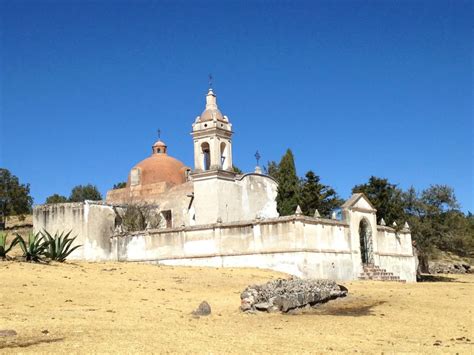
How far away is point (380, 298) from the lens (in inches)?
862

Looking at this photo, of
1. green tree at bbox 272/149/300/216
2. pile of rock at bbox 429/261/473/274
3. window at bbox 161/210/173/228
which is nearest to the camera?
green tree at bbox 272/149/300/216

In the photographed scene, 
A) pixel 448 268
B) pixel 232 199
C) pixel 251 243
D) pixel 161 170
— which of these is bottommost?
pixel 448 268

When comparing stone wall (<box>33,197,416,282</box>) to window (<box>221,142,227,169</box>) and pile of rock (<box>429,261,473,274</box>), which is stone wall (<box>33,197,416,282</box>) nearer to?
window (<box>221,142,227,169</box>)

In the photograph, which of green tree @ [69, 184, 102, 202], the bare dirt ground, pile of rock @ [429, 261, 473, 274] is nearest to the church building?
the bare dirt ground

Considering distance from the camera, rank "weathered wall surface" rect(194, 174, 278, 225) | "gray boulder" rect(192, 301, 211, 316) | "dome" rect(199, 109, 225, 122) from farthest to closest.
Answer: "dome" rect(199, 109, 225, 122) < "weathered wall surface" rect(194, 174, 278, 225) < "gray boulder" rect(192, 301, 211, 316)

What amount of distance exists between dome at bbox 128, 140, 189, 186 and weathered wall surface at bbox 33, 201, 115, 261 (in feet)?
30.6

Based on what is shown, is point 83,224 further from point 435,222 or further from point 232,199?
point 435,222

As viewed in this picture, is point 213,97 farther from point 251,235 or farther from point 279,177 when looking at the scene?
point 251,235

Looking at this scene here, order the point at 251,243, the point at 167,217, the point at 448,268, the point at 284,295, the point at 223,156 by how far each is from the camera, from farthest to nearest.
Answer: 1. the point at 448,268
2. the point at 167,217
3. the point at 223,156
4. the point at 251,243
5. the point at 284,295

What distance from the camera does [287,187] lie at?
148 feet

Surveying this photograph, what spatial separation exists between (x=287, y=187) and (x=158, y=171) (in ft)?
35.9

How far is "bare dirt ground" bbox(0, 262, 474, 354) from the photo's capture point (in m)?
11.9

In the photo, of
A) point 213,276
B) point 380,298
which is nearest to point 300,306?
point 380,298

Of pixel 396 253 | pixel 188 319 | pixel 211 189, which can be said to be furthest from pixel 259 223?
pixel 188 319
